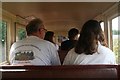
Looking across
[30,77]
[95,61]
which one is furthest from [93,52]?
[30,77]

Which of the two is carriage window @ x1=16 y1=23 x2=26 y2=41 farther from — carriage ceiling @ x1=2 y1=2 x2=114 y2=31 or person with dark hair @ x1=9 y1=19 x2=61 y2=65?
person with dark hair @ x1=9 y1=19 x2=61 y2=65

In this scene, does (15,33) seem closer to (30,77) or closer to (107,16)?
(107,16)

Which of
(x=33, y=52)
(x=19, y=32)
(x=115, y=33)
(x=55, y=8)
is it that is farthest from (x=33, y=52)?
(x=19, y=32)

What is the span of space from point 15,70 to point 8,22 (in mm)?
3908

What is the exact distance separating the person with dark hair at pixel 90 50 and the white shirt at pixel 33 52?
0.82ft

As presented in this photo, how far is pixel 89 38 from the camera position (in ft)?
6.90

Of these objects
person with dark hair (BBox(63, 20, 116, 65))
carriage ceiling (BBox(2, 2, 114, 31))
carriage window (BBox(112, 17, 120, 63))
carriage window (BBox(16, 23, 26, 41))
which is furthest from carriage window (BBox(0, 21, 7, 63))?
person with dark hair (BBox(63, 20, 116, 65))

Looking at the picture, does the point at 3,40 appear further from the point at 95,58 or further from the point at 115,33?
the point at 95,58

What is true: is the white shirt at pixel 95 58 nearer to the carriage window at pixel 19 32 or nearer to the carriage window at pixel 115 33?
the carriage window at pixel 115 33

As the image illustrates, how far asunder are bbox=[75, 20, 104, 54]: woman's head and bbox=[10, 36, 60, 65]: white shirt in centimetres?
36

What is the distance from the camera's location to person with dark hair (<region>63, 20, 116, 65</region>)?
2.07 metres

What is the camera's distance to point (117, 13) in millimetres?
4785

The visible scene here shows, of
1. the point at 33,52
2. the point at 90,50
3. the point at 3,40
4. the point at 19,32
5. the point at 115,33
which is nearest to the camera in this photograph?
the point at 90,50

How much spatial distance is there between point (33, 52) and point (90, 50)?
1.83ft
